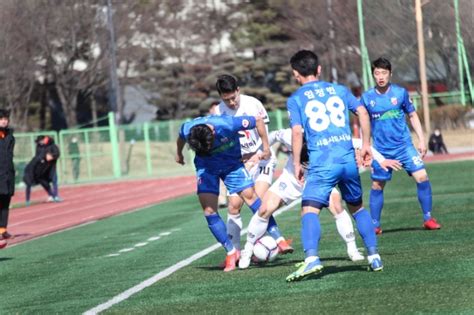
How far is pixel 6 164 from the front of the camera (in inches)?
718

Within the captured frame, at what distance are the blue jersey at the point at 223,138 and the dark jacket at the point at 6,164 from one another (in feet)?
19.8

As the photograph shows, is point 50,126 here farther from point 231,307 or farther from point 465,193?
point 231,307

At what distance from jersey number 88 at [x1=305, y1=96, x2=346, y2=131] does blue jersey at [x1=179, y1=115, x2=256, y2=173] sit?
1666 millimetres

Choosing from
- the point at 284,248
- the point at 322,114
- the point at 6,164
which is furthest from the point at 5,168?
the point at 322,114

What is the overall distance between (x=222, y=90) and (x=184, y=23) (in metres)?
60.1

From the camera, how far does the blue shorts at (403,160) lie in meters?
15.8

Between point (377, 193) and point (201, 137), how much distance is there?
4.21 m

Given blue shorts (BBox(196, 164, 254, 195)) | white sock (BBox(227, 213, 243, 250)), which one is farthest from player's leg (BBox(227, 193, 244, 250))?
blue shorts (BBox(196, 164, 254, 195))

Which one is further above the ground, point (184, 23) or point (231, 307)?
point (184, 23)

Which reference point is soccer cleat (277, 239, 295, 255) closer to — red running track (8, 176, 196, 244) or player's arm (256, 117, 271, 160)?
player's arm (256, 117, 271, 160)

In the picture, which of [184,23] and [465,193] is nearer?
[465,193]

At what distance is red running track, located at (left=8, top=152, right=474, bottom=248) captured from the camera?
85.0 feet

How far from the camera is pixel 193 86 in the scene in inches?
2842

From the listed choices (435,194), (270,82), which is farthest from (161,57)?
(435,194)
